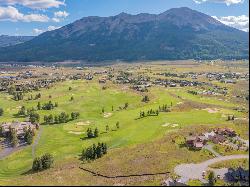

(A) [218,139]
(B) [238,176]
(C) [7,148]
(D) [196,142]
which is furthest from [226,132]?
(C) [7,148]

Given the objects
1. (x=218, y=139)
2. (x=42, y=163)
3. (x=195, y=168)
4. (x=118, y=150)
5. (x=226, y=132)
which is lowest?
(x=42, y=163)

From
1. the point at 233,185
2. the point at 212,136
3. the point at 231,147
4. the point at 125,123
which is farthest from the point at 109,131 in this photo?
the point at 233,185

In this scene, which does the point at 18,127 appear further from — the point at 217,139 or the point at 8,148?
the point at 217,139

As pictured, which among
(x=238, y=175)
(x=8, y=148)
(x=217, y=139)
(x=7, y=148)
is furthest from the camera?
(x=7, y=148)

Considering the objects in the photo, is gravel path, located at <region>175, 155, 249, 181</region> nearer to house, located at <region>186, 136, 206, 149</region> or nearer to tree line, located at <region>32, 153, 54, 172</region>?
house, located at <region>186, 136, 206, 149</region>

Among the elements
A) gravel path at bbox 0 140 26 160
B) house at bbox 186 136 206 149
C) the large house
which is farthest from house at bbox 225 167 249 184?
the large house

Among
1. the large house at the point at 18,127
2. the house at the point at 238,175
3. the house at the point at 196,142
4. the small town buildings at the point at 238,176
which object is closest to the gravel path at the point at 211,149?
the house at the point at 196,142
